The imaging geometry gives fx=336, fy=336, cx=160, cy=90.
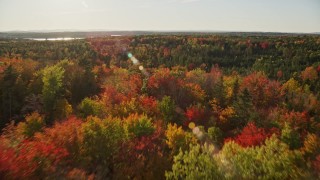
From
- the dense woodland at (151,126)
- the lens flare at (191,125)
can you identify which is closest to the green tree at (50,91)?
the dense woodland at (151,126)

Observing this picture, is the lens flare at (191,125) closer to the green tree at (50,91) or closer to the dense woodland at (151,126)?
the dense woodland at (151,126)

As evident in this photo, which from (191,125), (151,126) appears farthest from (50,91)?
(191,125)

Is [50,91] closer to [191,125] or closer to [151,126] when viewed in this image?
[151,126]

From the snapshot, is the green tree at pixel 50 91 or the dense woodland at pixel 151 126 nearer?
the dense woodland at pixel 151 126

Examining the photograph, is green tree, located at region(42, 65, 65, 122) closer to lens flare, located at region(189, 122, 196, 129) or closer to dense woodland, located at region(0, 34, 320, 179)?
dense woodland, located at region(0, 34, 320, 179)

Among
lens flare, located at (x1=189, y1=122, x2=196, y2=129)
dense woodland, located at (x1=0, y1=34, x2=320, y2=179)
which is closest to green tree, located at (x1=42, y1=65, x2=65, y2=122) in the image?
dense woodland, located at (x1=0, y1=34, x2=320, y2=179)

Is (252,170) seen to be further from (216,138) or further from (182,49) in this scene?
(182,49)

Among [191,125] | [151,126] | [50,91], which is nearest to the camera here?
[151,126]

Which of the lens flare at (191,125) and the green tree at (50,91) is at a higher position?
the green tree at (50,91)
